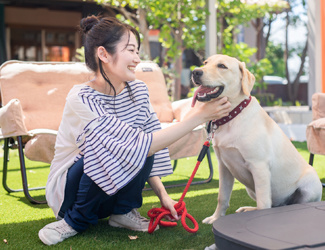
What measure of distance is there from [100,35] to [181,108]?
1.71 meters

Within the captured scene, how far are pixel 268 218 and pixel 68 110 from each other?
42.2 inches

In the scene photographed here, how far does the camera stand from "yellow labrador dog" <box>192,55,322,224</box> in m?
2.12

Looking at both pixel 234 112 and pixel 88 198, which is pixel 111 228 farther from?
pixel 234 112

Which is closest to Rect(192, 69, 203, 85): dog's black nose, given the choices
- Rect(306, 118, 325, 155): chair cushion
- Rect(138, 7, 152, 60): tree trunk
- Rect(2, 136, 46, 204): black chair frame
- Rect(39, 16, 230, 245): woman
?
Rect(39, 16, 230, 245): woman

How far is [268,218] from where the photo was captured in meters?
1.72

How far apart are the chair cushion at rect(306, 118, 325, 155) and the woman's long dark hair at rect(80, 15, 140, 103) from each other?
1578mm

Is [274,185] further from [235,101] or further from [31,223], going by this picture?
[31,223]

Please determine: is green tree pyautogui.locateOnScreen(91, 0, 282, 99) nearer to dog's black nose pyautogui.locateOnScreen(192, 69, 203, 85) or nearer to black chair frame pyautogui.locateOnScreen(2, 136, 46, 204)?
black chair frame pyautogui.locateOnScreen(2, 136, 46, 204)

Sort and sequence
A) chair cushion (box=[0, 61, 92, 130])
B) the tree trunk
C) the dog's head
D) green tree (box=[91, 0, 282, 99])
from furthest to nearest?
the tree trunk, green tree (box=[91, 0, 282, 99]), chair cushion (box=[0, 61, 92, 130]), the dog's head

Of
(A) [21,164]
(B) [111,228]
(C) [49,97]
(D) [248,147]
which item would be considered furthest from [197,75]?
(C) [49,97]

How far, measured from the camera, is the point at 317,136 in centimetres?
307

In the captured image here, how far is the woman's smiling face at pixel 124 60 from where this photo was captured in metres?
2.12

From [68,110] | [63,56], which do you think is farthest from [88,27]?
[63,56]

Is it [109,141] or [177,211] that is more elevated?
[109,141]
